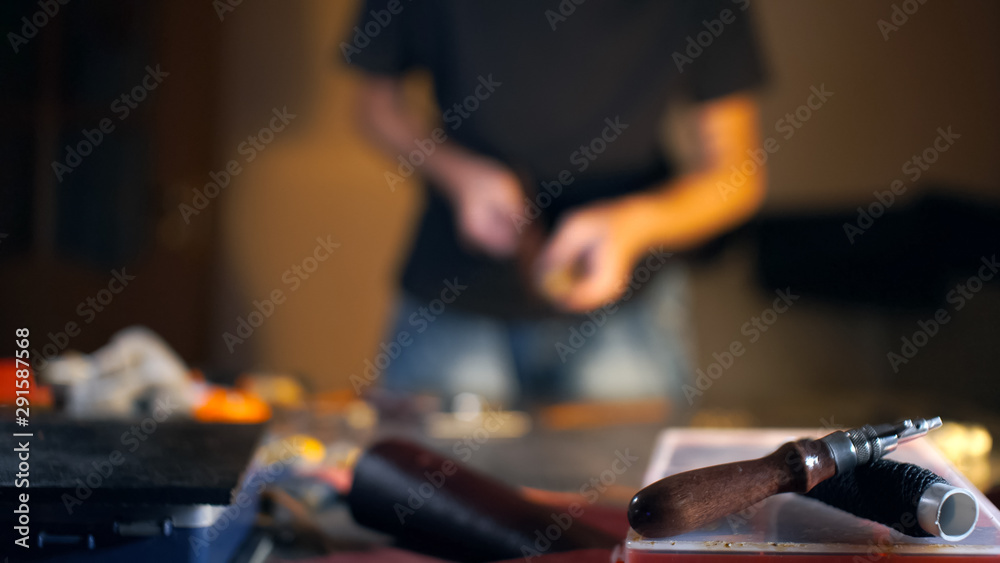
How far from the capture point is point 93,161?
1481 mm

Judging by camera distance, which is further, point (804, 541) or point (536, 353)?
point (536, 353)

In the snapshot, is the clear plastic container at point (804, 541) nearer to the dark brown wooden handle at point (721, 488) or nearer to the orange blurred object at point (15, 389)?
the dark brown wooden handle at point (721, 488)

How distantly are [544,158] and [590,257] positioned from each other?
0.88 feet

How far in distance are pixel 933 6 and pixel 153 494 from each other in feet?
5.04

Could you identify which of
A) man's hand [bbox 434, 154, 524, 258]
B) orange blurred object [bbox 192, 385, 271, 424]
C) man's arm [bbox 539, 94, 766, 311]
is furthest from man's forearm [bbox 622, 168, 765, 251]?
orange blurred object [bbox 192, 385, 271, 424]

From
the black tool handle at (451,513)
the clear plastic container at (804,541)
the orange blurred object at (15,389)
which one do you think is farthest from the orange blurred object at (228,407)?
the clear plastic container at (804,541)

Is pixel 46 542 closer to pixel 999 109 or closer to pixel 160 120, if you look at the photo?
pixel 160 120

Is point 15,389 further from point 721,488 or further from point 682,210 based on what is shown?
point 682,210

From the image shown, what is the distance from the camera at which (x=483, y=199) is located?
137cm

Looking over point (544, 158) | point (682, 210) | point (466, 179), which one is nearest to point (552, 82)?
point (544, 158)

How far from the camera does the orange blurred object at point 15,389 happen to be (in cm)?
70

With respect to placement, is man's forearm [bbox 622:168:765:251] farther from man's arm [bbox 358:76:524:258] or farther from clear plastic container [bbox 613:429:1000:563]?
clear plastic container [bbox 613:429:1000:563]

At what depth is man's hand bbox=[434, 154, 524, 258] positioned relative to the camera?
1.38m

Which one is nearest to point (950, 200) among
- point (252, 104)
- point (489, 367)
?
point (489, 367)
